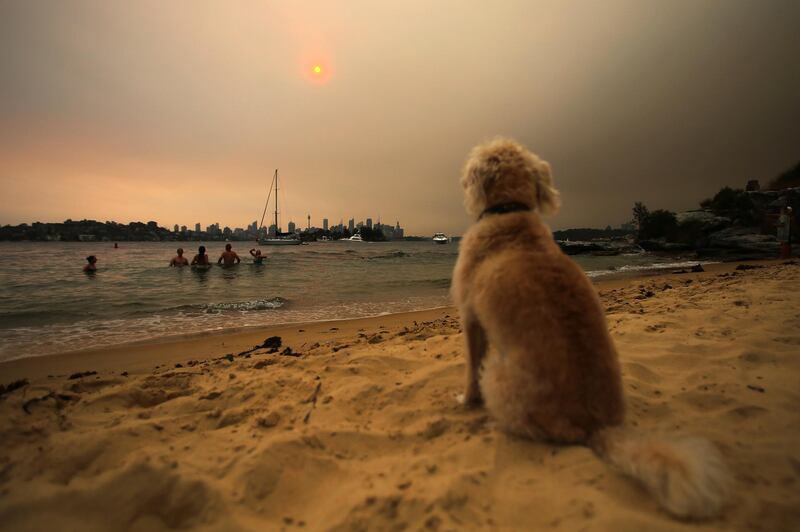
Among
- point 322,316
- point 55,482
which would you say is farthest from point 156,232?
point 55,482

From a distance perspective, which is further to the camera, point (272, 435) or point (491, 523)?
point (272, 435)

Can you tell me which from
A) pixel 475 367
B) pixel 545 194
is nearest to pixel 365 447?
pixel 475 367

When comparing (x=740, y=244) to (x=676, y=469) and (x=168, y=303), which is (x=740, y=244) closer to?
(x=676, y=469)

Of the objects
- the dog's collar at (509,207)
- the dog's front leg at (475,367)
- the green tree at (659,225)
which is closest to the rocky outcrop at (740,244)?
the green tree at (659,225)

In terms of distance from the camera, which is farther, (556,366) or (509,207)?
(509,207)

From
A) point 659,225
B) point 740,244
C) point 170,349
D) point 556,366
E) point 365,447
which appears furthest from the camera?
point 659,225

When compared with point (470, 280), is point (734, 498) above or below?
below

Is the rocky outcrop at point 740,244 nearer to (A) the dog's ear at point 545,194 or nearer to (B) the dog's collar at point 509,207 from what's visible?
(A) the dog's ear at point 545,194

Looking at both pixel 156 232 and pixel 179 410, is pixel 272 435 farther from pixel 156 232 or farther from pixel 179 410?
pixel 156 232
